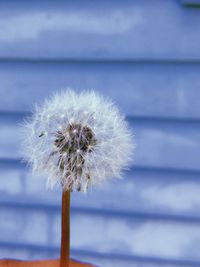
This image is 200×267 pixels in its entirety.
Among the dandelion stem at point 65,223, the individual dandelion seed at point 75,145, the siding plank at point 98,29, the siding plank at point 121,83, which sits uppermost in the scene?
the siding plank at point 98,29

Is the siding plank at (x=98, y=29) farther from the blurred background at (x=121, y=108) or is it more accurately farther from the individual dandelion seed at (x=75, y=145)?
the individual dandelion seed at (x=75, y=145)

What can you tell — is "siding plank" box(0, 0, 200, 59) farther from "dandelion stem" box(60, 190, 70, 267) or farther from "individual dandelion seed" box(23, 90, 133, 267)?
"dandelion stem" box(60, 190, 70, 267)

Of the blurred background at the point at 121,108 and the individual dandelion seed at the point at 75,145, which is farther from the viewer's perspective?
the blurred background at the point at 121,108

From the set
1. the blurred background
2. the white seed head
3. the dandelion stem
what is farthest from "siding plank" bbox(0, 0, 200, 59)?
the dandelion stem

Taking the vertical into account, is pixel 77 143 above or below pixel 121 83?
below

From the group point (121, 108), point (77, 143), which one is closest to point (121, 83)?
point (121, 108)

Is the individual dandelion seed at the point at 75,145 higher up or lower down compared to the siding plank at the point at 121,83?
lower down

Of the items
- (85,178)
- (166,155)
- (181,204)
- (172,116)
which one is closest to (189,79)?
(172,116)

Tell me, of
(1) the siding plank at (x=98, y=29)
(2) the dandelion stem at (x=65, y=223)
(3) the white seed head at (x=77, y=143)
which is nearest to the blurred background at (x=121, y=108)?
(1) the siding plank at (x=98, y=29)

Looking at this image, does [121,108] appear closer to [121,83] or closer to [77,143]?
[121,83]
